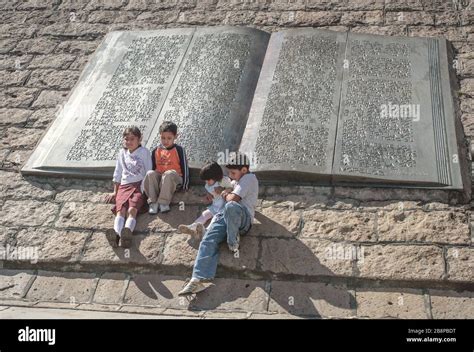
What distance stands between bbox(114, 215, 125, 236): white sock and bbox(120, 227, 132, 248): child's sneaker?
85 millimetres

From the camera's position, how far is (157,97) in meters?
6.34

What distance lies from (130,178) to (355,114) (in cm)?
234

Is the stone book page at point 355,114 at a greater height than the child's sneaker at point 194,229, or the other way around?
the stone book page at point 355,114

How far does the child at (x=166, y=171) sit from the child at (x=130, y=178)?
10cm

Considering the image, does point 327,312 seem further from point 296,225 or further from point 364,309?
point 296,225

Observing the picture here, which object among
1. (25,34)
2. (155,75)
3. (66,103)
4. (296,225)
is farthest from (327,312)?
(25,34)

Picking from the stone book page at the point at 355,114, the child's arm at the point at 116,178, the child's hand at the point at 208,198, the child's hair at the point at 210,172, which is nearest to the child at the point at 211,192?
the child's hair at the point at 210,172

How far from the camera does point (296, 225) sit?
4996 mm

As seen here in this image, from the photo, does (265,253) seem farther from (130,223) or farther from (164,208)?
(130,223)

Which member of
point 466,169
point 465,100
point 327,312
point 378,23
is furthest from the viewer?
point 378,23

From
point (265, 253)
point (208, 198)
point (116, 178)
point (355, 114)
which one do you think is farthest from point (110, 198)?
point (355, 114)

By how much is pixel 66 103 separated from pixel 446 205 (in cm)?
432

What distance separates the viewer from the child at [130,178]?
16.8 feet

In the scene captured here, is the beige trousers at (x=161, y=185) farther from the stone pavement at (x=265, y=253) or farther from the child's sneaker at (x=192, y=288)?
the child's sneaker at (x=192, y=288)
